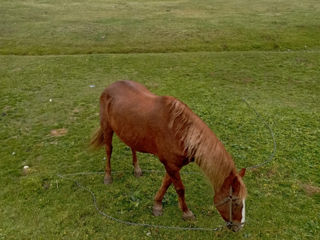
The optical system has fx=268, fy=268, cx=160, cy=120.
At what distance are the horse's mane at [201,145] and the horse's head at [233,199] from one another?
4 cm

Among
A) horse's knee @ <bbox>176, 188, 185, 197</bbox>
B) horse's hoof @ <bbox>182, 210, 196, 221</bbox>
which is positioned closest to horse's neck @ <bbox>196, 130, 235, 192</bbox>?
horse's knee @ <bbox>176, 188, 185, 197</bbox>

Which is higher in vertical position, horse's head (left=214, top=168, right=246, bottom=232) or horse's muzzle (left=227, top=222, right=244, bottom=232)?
horse's head (left=214, top=168, right=246, bottom=232)

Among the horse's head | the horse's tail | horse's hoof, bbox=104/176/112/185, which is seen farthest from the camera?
the horse's tail

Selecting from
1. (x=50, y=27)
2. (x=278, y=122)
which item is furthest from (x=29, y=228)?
(x=50, y=27)

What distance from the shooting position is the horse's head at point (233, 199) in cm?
288

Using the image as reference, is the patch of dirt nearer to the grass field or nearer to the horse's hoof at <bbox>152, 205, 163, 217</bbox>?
the grass field

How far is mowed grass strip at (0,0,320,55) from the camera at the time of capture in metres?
11.8

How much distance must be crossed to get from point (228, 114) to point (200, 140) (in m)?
3.65

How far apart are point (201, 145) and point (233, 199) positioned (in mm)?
673

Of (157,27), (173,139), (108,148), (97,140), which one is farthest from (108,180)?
(157,27)

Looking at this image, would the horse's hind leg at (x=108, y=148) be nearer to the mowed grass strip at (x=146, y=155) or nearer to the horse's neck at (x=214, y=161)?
the mowed grass strip at (x=146, y=155)

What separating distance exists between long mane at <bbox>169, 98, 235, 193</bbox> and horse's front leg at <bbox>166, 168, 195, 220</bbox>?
39cm

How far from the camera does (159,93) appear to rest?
25.2 ft

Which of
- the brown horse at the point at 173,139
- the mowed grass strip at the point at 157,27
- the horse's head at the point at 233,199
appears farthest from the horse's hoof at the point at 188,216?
the mowed grass strip at the point at 157,27
